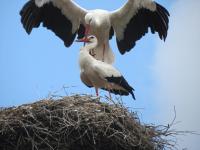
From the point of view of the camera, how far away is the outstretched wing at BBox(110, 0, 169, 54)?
11.5m

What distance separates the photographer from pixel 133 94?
10.4 metres

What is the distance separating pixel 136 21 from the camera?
11.8m

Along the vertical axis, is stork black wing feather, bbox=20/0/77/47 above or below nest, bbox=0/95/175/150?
above

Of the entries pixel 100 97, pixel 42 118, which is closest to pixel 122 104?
pixel 100 97

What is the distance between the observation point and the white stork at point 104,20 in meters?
11.4

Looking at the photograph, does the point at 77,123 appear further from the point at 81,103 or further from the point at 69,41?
the point at 69,41

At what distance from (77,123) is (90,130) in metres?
0.17

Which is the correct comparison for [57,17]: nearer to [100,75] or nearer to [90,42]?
[90,42]

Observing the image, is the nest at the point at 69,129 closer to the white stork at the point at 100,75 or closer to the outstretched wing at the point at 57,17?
the white stork at the point at 100,75

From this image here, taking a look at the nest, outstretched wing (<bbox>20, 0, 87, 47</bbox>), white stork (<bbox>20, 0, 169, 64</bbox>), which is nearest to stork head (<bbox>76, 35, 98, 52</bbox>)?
white stork (<bbox>20, 0, 169, 64</bbox>)

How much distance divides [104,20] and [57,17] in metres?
0.96

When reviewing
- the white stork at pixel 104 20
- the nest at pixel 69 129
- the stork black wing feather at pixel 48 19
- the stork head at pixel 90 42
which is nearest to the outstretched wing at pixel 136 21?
the white stork at pixel 104 20

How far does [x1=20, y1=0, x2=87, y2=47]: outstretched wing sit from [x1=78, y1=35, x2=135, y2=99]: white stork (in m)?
1.34

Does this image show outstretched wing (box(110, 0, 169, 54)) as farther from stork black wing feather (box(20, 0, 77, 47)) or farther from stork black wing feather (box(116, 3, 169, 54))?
stork black wing feather (box(20, 0, 77, 47))
